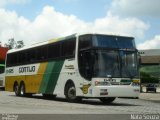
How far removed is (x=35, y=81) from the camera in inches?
1133

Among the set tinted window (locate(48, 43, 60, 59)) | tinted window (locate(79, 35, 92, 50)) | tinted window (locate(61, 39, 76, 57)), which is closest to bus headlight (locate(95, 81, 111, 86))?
tinted window (locate(79, 35, 92, 50))

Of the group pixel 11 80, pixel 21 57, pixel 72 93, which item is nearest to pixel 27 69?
pixel 21 57

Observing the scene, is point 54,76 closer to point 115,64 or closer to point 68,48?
point 68,48

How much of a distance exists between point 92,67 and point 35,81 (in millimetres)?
7656

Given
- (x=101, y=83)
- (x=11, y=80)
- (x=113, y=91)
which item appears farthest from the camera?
(x=11, y=80)

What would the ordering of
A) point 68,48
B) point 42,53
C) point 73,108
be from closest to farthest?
point 73,108, point 68,48, point 42,53

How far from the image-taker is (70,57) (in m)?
23.8

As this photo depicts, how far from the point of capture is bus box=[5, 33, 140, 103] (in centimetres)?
2186

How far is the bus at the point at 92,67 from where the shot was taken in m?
21.9

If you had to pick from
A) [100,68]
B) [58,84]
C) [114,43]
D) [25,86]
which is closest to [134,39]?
[114,43]

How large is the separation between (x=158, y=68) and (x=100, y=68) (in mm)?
72656

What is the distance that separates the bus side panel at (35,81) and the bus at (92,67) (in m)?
A: 0.63

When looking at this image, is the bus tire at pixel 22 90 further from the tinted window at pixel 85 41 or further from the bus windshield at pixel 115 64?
the bus windshield at pixel 115 64

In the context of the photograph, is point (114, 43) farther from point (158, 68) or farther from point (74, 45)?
point (158, 68)
